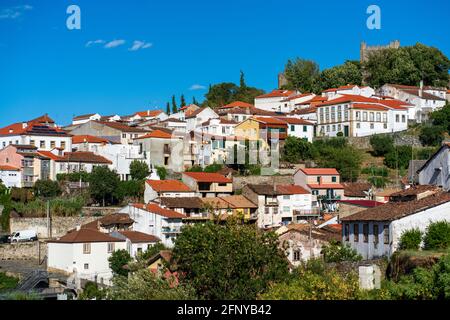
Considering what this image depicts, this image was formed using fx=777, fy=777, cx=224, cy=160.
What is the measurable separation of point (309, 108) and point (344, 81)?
516 inches

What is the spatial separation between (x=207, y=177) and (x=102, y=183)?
709 cm

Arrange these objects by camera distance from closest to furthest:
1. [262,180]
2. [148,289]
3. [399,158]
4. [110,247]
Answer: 1. [148,289]
2. [110,247]
3. [262,180]
4. [399,158]

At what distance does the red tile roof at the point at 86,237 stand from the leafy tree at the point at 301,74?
47.5 meters

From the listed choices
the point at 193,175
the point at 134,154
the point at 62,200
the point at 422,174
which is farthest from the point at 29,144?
the point at 422,174

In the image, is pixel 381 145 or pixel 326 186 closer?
pixel 326 186

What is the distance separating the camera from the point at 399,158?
57.9 meters

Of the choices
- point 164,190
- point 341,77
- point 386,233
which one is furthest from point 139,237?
point 341,77

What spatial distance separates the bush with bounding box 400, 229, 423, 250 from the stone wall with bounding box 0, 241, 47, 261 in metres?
24.9

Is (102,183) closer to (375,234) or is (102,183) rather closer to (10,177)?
(10,177)

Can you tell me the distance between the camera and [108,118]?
8031cm

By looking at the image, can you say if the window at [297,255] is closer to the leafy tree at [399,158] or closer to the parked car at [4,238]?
the parked car at [4,238]

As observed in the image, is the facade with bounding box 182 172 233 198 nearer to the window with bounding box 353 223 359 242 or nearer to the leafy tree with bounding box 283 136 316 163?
the leafy tree with bounding box 283 136 316 163

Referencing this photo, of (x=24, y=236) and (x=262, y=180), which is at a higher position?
(x=262, y=180)
